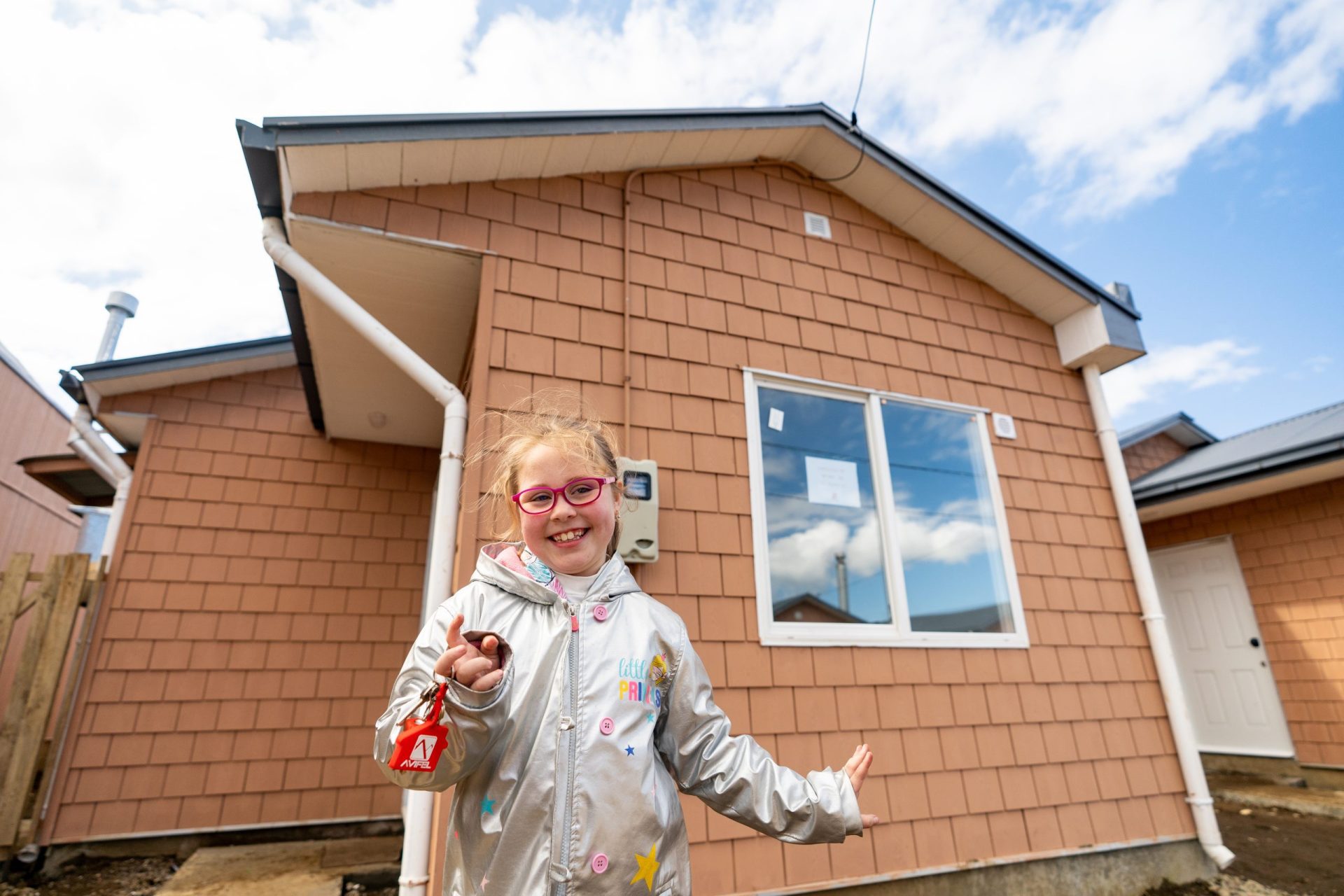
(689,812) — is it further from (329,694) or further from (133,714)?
(133,714)

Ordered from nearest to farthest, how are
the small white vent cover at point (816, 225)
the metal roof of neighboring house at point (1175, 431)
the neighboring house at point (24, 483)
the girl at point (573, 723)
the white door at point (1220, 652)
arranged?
1. the girl at point (573, 723)
2. the small white vent cover at point (816, 225)
3. the white door at point (1220, 652)
4. the neighboring house at point (24, 483)
5. the metal roof of neighboring house at point (1175, 431)

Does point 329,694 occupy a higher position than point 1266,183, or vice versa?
point 1266,183

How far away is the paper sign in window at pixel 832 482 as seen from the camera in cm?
346

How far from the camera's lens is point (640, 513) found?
283 centimetres

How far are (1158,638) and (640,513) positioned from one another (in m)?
3.27

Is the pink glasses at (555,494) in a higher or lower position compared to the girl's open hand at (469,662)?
higher

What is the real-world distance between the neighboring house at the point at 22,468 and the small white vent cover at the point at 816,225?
7.75m

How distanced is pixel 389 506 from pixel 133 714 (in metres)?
1.91

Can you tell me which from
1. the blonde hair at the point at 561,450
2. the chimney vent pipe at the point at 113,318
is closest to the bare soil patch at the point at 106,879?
the blonde hair at the point at 561,450

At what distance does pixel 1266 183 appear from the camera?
19.7 m

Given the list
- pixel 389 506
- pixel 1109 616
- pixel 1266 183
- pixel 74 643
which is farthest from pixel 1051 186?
pixel 74 643

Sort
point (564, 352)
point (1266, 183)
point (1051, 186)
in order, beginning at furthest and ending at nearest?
point (1266, 183), point (1051, 186), point (564, 352)

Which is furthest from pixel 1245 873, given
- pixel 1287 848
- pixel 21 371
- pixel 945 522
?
pixel 21 371

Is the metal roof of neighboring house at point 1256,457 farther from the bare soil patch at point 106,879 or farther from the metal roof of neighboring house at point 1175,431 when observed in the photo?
the bare soil patch at point 106,879
